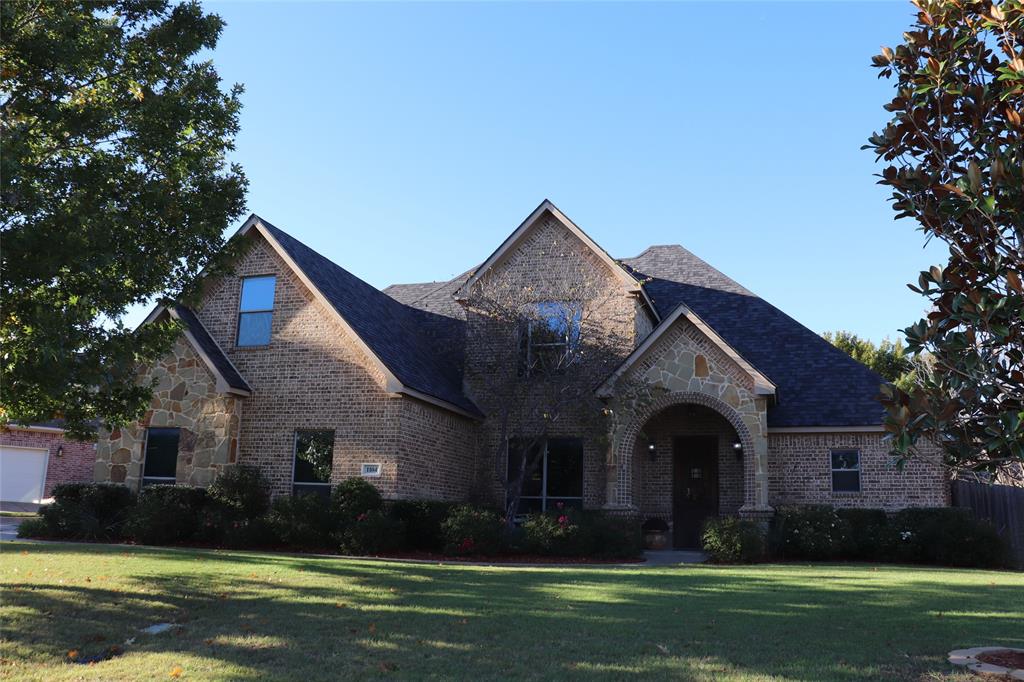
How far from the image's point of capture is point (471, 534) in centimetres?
1672

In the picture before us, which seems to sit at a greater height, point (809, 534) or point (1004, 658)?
point (809, 534)

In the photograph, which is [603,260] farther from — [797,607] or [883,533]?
[797,607]

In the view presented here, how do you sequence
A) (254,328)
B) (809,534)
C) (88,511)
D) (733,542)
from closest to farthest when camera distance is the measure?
(733,542) → (809,534) → (88,511) → (254,328)

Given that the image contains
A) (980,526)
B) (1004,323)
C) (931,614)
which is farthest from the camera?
(980,526)

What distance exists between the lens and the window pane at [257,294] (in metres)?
20.5

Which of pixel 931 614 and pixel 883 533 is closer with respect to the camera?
pixel 931 614

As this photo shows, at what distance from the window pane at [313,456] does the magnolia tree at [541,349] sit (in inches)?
160

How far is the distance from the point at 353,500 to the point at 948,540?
1215cm

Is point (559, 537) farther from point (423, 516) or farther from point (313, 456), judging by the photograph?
point (313, 456)

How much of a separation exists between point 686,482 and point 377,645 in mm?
14623

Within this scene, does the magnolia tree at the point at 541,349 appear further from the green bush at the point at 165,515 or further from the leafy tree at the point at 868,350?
the leafy tree at the point at 868,350

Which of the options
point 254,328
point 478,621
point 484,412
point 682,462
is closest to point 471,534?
point 484,412

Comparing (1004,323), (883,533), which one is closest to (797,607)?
(1004,323)

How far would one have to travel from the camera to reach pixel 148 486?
62.2 ft
